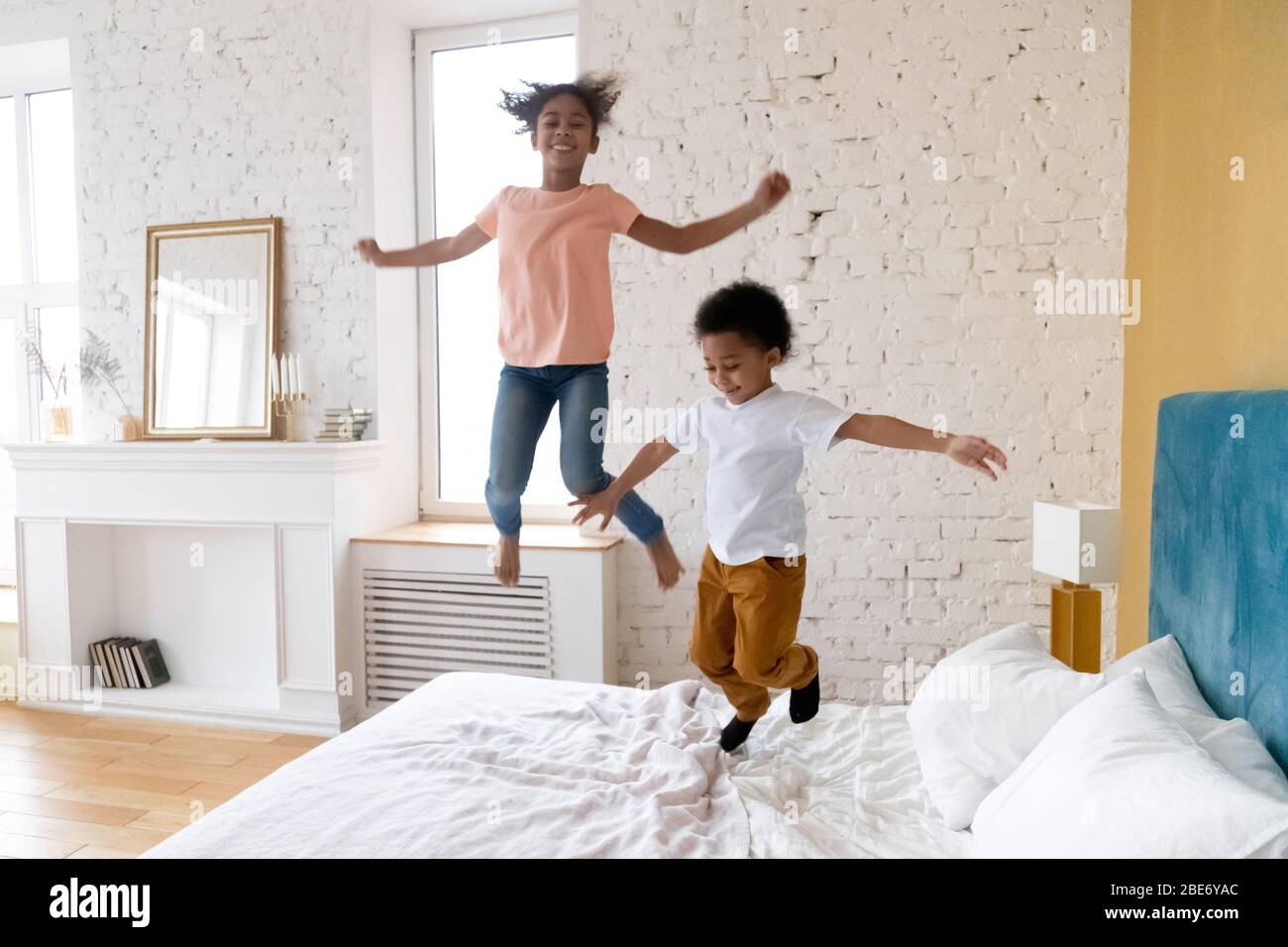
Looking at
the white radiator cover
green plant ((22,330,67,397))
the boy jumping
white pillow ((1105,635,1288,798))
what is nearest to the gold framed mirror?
green plant ((22,330,67,397))

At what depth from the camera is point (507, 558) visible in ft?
4.76

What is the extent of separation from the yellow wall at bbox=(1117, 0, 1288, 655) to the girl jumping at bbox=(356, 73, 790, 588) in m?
1.28

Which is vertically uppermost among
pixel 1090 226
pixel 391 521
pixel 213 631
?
pixel 1090 226

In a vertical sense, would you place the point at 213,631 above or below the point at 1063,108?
below

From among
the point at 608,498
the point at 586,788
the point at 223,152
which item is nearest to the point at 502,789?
the point at 586,788

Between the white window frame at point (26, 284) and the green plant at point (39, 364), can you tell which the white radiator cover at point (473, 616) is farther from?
the white window frame at point (26, 284)

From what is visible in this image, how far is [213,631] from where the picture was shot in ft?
14.2

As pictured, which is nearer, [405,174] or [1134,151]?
[1134,151]

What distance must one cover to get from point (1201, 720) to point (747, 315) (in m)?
1.23

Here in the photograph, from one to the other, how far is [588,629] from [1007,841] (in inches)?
85.2

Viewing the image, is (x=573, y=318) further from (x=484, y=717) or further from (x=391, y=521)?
(x=391, y=521)

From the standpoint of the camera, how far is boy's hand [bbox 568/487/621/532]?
4.63ft

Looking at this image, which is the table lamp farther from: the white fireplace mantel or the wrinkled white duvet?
the white fireplace mantel
